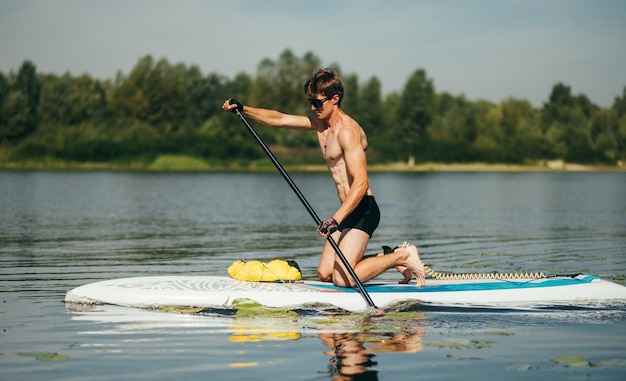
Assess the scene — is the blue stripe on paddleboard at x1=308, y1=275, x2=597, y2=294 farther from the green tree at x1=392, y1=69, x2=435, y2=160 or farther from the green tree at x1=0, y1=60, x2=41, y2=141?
the green tree at x1=392, y1=69, x2=435, y2=160

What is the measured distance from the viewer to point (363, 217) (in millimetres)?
10719

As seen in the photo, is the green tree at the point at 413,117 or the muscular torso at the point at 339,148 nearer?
the muscular torso at the point at 339,148

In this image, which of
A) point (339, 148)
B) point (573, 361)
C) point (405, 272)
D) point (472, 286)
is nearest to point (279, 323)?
point (405, 272)

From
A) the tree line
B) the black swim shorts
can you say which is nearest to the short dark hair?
the black swim shorts

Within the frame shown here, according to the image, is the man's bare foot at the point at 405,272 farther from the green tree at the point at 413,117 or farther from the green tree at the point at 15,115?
the green tree at the point at 413,117

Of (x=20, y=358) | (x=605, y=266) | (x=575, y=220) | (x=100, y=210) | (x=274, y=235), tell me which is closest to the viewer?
(x=20, y=358)

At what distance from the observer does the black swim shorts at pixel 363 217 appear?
35.1ft

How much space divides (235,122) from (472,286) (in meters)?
90.0

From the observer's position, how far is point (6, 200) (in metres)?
37.0

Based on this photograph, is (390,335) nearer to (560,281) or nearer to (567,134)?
(560,281)

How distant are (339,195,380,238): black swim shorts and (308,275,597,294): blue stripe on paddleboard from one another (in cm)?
74

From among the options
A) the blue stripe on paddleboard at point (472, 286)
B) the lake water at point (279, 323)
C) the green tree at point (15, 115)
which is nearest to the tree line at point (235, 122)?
the green tree at point (15, 115)

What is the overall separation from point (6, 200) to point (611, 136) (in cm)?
8966

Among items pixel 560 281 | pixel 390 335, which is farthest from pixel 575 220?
pixel 390 335
